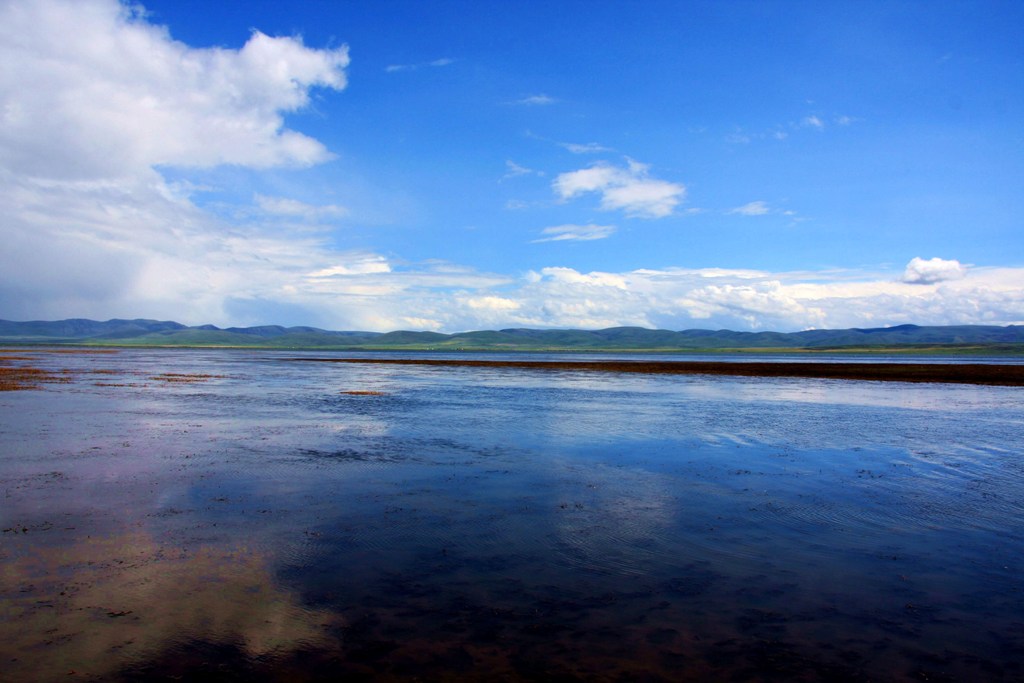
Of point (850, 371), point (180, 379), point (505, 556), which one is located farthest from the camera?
point (850, 371)

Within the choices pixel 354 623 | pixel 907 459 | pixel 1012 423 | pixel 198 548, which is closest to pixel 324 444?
pixel 198 548

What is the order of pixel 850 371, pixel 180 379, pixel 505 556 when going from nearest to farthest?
pixel 505 556 < pixel 180 379 < pixel 850 371

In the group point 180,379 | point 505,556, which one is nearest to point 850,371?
point 180,379

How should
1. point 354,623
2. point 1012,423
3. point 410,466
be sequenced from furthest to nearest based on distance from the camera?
point 1012,423, point 410,466, point 354,623

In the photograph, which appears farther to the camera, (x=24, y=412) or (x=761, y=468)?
(x=24, y=412)

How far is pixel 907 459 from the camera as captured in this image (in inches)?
782

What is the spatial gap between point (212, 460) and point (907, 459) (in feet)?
71.9

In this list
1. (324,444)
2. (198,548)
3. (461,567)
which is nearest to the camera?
(461,567)

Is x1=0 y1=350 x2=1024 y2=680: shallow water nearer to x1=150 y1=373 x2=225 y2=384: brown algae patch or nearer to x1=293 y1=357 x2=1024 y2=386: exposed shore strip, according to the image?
x1=150 y1=373 x2=225 y2=384: brown algae patch

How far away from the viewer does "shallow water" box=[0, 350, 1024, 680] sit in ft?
23.2

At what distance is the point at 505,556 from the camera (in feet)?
34.2

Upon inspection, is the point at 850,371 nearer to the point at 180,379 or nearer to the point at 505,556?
the point at 180,379

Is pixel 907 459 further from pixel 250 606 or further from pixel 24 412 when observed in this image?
pixel 24 412

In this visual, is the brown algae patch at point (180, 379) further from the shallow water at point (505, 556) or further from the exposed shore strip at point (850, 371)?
the exposed shore strip at point (850, 371)
